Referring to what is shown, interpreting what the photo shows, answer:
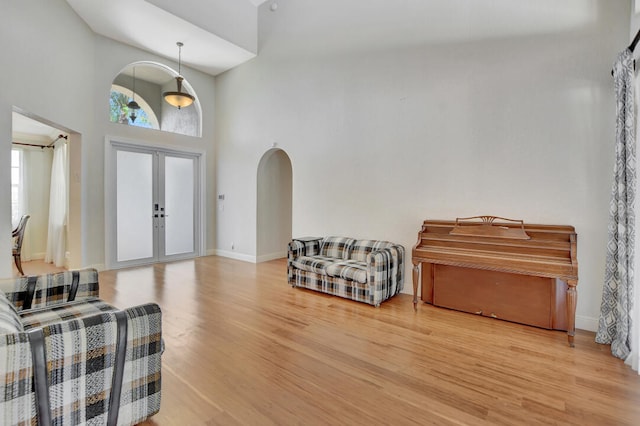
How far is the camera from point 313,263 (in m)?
4.27

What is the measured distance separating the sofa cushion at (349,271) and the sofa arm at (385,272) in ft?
0.36

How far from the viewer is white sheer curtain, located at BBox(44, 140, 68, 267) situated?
232 inches

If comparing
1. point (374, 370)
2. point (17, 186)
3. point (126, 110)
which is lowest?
point (374, 370)

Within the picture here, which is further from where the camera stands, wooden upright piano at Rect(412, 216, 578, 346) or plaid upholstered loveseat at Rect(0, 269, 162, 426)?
wooden upright piano at Rect(412, 216, 578, 346)

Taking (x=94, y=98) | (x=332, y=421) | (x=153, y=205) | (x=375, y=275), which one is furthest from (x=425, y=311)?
(x=94, y=98)

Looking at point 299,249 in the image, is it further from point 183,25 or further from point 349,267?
point 183,25

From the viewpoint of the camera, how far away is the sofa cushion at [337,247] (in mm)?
4563

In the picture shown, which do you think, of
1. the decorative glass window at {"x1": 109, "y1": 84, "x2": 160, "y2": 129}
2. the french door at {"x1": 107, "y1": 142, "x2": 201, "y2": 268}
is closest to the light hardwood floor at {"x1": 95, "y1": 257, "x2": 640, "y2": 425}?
the french door at {"x1": 107, "y1": 142, "x2": 201, "y2": 268}

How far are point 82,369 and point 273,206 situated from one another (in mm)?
5335

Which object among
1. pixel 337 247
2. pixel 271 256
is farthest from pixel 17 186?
pixel 337 247

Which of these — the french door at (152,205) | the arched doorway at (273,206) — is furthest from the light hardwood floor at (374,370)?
the arched doorway at (273,206)

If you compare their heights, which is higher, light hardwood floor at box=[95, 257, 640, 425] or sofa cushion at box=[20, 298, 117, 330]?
sofa cushion at box=[20, 298, 117, 330]

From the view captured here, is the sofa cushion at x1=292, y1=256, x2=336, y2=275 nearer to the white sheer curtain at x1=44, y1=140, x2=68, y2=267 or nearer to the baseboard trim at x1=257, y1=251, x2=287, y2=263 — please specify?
the baseboard trim at x1=257, y1=251, x2=287, y2=263

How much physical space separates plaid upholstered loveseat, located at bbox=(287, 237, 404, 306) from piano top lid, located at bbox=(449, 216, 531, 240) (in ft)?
2.86
